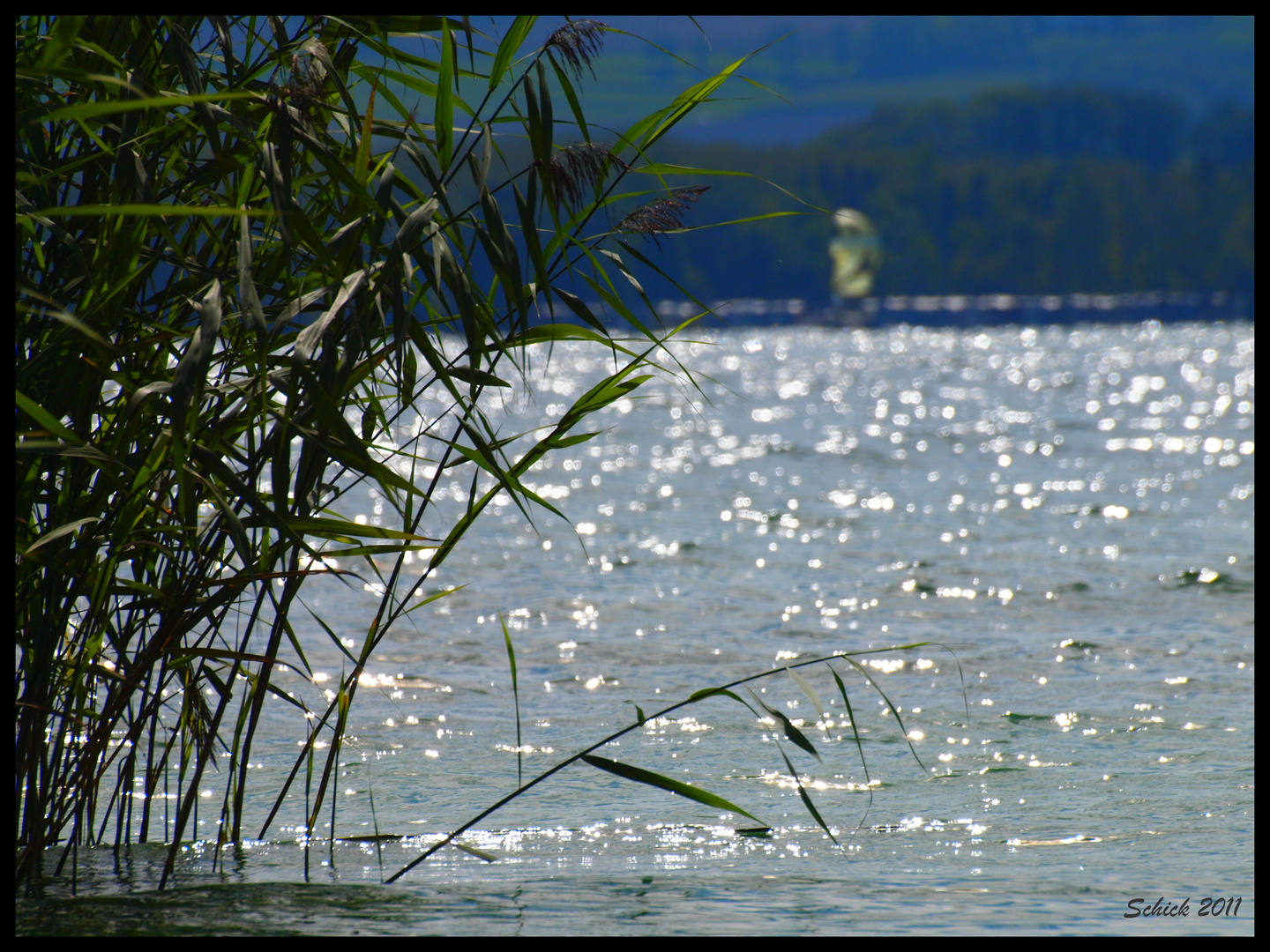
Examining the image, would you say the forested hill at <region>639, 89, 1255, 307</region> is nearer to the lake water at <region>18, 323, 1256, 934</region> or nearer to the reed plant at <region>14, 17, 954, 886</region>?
the lake water at <region>18, 323, 1256, 934</region>

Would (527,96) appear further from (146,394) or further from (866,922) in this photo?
(866,922)

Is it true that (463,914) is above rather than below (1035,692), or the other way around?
below

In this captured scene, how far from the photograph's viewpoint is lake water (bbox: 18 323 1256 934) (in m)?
3.83

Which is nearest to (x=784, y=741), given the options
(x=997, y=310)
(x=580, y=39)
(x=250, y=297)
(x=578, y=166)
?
(x=578, y=166)

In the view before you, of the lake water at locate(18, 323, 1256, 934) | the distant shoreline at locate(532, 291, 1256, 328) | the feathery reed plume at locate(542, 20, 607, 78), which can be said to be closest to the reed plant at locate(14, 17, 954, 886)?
the feathery reed plume at locate(542, 20, 607, 78)

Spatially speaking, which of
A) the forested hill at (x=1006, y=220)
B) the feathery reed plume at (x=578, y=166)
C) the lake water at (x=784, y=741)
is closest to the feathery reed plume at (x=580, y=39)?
the feathery reed plume at (x=578, y=166)

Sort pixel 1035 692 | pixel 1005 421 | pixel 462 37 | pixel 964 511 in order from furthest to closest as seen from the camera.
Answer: pixel 1005 421 < pixel 964 511 < pixel 1035 692 < pixel 462 37

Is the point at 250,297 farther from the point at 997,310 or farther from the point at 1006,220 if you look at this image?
the point at 1006,220

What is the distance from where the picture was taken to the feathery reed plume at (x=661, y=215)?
10.2 feet

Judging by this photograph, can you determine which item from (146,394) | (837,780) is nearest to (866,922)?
(837,780)

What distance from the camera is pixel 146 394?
115 inches

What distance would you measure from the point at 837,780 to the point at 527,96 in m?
3.41

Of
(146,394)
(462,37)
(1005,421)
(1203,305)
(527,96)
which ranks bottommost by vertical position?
(146,394)

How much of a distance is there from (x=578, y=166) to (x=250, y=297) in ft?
2.67
